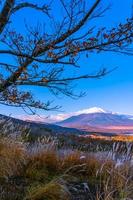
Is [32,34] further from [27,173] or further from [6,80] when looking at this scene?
[27,173]

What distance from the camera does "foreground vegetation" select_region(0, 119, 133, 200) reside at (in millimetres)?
6446

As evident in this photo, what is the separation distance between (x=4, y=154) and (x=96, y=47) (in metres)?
2.84

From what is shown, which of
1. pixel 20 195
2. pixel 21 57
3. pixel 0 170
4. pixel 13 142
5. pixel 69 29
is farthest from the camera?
pixel 21 57

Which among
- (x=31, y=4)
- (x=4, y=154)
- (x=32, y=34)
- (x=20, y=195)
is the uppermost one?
(x=31, y=4)

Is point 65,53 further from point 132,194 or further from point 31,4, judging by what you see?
point 132,194

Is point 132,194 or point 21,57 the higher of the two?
point 21,57

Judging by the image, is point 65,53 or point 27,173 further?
point 65,53

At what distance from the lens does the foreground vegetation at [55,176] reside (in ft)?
21.1

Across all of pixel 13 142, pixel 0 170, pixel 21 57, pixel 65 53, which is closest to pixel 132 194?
pixel 0 170

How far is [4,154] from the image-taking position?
8.15 meters

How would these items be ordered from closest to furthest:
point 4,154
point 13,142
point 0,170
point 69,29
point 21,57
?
point 0,170
point 4,154
point 13,142
point 69,29
point 21,57

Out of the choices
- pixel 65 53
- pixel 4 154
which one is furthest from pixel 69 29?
pixel 4 154

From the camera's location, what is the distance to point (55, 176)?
24.9 feet

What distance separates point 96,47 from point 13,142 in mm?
2447
